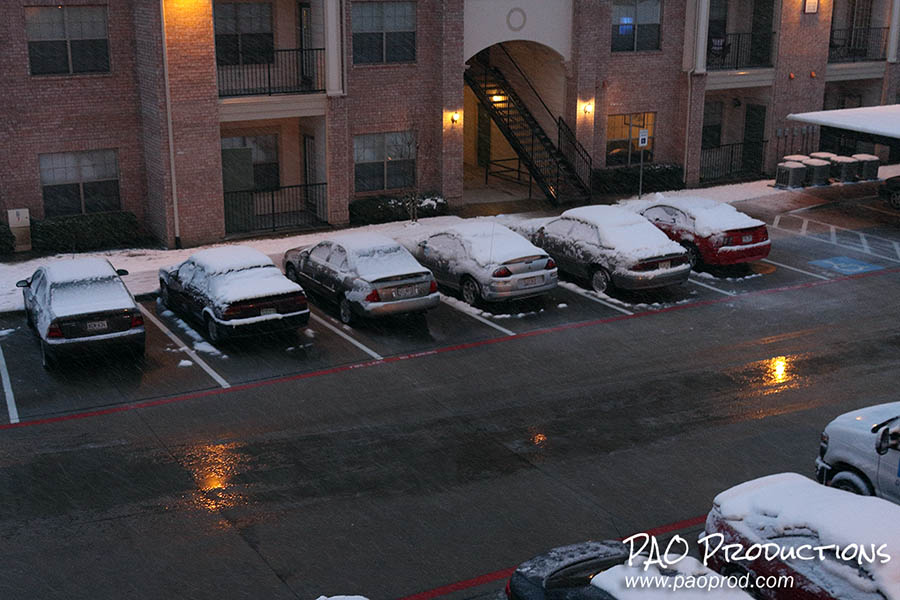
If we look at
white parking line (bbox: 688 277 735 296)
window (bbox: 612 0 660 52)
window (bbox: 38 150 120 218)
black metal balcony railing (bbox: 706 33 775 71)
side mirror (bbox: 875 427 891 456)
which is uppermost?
window (bbox: 612 0 660 52)

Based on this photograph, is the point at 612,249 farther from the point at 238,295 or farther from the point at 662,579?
the point at 662,579

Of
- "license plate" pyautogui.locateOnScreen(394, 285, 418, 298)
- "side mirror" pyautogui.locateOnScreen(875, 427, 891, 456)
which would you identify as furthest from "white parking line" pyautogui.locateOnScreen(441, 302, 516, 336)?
"side mirror" pyautogui.locateOnScreen(875, 427, 891, 456)

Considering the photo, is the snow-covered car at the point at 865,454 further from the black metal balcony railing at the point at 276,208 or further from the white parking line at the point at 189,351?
the black metal balcony railing at the point at 276,208

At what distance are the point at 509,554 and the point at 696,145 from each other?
2401 centimetres

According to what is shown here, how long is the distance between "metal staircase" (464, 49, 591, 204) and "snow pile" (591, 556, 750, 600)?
2230 centimetres

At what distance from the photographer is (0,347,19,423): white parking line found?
16.0m

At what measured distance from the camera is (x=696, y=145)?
110 feet

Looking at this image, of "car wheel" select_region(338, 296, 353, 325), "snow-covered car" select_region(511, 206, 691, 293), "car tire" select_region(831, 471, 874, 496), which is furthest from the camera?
"snow-covered car" select_region(511, 206, 691, 293)

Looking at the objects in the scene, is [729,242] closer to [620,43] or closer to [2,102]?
[620,43]

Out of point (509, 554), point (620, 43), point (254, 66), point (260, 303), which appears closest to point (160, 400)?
point (260, 303)

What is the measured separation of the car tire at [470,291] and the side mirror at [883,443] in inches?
399

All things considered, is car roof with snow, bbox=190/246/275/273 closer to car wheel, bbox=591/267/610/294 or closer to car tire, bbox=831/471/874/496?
car wheel, bbox=591/267/610/294

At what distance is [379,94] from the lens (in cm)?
2875

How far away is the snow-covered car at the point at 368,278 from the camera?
64.7ft
